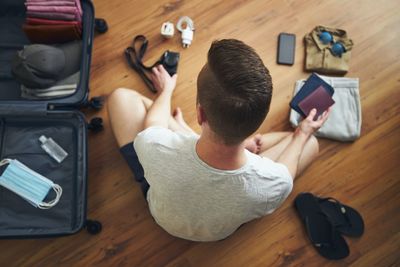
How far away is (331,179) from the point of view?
1.39 m

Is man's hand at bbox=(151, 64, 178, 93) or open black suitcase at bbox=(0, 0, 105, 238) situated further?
man's hand at bbox=(151, 64, 178, 93)

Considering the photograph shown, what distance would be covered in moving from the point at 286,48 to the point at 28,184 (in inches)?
43.6

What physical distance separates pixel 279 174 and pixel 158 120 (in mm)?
439

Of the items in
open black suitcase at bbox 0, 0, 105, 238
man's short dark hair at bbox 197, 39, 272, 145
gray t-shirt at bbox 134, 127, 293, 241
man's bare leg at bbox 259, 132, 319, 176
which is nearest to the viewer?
man's short dark hair at bbox 197, 39, 272, 145

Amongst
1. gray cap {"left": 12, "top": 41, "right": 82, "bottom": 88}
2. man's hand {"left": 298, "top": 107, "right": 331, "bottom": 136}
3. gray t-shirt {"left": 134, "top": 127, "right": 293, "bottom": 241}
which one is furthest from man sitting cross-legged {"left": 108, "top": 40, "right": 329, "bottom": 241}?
gray cap {"left": 12, "top": 41, "right": 82, "bottom": 88}

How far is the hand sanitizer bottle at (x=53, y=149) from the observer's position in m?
1.20

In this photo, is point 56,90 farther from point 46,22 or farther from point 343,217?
point 343,217

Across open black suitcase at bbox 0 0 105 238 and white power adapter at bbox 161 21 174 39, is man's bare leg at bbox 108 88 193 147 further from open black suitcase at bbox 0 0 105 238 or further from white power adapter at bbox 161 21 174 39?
white power adapter at bbox 161 21 174 39

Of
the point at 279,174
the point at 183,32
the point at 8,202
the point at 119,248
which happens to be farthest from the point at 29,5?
the point at 279,174

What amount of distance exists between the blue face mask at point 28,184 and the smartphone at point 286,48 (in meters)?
0.99

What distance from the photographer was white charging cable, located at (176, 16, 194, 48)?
1.43 meters

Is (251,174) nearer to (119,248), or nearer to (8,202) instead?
(119,248)

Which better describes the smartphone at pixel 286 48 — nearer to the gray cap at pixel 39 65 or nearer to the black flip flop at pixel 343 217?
the black flip flop at pixel 343 217

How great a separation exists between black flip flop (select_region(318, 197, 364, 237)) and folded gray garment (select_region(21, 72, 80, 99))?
1004mm
